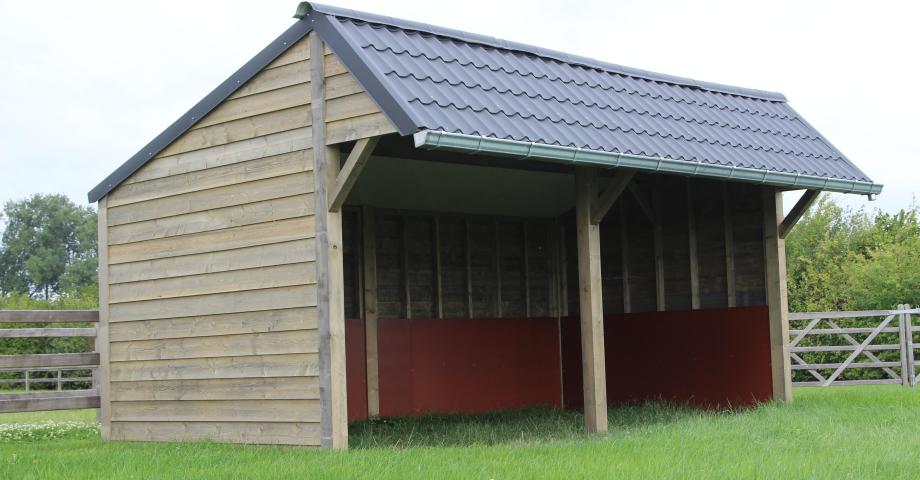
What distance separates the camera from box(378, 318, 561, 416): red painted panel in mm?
15055

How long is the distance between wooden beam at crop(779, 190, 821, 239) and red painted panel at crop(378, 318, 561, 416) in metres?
3.77

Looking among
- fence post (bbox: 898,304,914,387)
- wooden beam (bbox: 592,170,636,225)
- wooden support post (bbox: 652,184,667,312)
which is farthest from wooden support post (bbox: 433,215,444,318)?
fence post (bbox: 898,304,914,387)

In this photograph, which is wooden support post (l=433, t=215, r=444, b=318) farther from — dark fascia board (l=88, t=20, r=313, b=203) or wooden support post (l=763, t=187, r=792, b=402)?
dark fascia board (l=88, t=20, r=313, b=203)

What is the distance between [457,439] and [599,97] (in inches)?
140

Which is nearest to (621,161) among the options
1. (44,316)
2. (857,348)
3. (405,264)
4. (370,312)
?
(370,312)

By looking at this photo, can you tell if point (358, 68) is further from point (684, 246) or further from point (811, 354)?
point (811, 354)

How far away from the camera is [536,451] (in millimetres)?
9484

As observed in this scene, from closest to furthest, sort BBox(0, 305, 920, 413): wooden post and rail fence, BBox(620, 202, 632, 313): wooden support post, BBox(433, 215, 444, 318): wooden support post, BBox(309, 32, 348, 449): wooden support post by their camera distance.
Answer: BBox(309, 32, 348, 449): wooden support post < BBox(0, 305, 920, 413): wooden post and rail fence < BBox(433, 215, 444, 318): wooden support post < BBox(620, 202, 632, 313): wooden support post

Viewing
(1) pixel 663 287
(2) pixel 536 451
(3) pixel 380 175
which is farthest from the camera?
(1) pixel 663 287

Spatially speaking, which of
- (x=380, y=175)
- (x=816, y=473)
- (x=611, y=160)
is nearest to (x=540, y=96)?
(x=611, y=160)

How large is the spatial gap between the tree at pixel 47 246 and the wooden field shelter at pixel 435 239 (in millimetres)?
45478

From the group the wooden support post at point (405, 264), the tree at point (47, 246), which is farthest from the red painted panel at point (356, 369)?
the tree at point (47, 246)

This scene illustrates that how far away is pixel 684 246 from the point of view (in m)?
15.2

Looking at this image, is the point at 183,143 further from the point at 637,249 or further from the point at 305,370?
the point at 637,249
